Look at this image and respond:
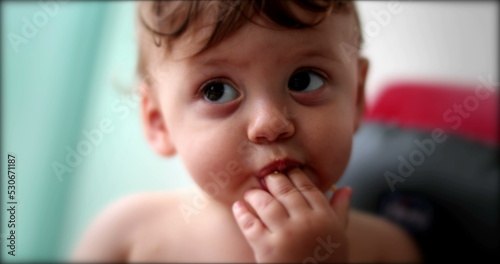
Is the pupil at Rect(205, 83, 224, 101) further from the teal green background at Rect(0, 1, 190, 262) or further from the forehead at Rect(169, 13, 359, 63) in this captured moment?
the teal green background at Rect(0, 1, 190, 262)

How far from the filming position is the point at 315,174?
1.68ft

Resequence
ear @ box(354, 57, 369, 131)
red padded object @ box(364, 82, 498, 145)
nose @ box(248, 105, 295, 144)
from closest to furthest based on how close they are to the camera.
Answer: nose @ box(248, 105, 295, 144) < ear @ box(354, 57, 369, 131) < red padded object @ box(364, 82, 498, 145)

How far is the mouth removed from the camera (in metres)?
0.49

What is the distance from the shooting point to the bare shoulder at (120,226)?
0.73 m

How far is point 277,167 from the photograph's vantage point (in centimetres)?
49

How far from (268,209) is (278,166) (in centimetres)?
4

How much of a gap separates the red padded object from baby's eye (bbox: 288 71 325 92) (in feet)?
1.46

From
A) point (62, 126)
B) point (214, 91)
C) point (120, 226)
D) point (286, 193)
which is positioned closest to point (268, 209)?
point (286, 193)

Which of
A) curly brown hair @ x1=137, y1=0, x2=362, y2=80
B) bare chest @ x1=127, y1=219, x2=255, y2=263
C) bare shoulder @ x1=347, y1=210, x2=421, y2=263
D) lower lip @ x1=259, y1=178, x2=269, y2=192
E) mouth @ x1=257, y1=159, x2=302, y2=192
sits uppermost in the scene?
curly brown hair @ x1=137, y1=0, x2=362, y2=80

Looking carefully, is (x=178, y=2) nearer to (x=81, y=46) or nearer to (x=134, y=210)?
(x=134, y=210)

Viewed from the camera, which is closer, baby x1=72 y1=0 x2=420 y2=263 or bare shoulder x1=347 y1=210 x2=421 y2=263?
baby x1=72 y1=0 x2=420 y2=263

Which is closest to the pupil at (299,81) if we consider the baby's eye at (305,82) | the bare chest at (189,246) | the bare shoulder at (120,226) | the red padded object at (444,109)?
the baby's eye at (305,82)

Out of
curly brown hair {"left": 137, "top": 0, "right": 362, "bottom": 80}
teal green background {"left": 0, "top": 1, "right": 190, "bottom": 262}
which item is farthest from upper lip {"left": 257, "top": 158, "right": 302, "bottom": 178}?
teal green background {"left": 0, "top": 1, "right": 190, "bottom": 262}

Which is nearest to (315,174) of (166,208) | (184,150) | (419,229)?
(184,150)
